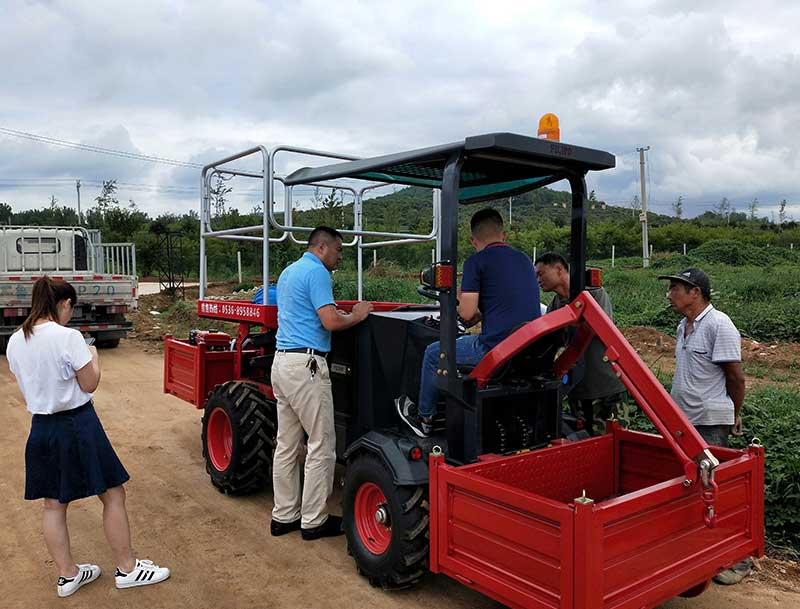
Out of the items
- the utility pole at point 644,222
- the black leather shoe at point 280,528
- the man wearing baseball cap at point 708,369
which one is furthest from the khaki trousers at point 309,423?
the utility pole at point 644,222

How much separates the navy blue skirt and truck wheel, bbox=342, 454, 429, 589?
4.60ft

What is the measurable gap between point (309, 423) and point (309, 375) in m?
0.31

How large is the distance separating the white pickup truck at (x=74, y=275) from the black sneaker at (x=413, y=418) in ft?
30.9

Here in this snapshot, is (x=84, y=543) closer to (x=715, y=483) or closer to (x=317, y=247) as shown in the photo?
(x=317, y=247)

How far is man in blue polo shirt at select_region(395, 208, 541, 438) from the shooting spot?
146 inches

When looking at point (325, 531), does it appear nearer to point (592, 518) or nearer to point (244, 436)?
point (244, 436)

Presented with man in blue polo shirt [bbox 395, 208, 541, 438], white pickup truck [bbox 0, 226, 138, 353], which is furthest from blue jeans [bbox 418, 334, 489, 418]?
white pickup truck [bbox 0, 226, 138, 353]

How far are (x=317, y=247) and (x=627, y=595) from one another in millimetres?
2757

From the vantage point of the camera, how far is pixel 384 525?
3.86m

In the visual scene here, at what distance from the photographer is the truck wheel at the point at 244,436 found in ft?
16.8

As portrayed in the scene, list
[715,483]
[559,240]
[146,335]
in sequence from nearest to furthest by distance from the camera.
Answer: [715,483], [146,335], [559,240]

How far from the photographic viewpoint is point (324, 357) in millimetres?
4531

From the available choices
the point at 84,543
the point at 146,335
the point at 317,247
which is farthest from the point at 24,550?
the point at 146,335

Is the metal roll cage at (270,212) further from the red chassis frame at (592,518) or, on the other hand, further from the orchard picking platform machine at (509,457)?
the red chassis frame at (592,518)
